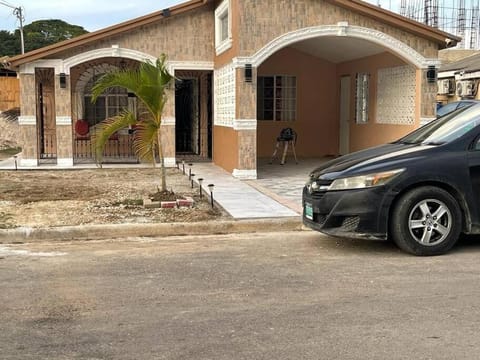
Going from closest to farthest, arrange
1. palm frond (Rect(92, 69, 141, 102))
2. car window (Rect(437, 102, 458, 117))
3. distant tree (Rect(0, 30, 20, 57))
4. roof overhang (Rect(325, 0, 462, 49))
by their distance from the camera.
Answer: palm frond (Rect(92, 69, 141, 102)) < roof overhang (Rect(325, 0, 462, 49)) < car window (Rect(437, 102, 458, 117)) < distant tree (Rect(0, 30, 20, 57))

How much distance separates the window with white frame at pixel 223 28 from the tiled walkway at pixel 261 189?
9.79ft

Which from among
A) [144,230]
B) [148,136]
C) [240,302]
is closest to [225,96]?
[148,136]

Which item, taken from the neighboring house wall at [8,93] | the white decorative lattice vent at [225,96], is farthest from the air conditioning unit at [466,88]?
the neighboring house wall at [8,93]

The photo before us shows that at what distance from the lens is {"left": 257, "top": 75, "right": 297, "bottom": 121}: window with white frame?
58.9 ft

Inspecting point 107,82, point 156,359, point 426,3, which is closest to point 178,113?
point 107,82

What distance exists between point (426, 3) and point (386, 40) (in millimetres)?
31013

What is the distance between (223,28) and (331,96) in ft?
15.4

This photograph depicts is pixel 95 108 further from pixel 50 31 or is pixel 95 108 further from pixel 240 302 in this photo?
pixel 50 31

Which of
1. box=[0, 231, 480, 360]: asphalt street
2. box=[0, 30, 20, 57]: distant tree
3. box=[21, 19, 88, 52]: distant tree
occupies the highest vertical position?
box=[21, 19, 88, 52]: distant tree

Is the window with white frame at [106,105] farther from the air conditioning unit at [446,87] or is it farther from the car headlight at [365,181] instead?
the air conditioning unit at [446,87]

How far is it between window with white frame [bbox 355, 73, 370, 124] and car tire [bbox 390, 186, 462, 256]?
410 inches

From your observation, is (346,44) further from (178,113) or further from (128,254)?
(128,254)

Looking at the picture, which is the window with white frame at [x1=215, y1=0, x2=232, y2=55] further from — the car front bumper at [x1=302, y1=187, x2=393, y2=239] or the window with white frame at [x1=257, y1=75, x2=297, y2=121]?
the car front bumper at [x1=302, y1=187, x2=393, y2=239]

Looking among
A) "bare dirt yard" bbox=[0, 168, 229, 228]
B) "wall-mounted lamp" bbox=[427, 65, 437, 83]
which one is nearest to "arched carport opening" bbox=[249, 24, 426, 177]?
"wall-mounted lamp" bbox=[427, 65, 437, 83]
